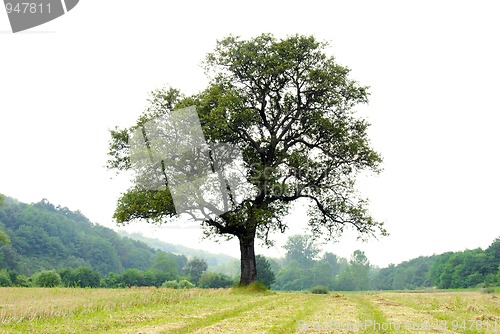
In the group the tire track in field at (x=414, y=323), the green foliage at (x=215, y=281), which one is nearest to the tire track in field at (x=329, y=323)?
the tire track in field at (x=414, y=323)

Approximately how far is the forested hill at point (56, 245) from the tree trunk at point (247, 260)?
303 ft

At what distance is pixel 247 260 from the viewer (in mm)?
33781

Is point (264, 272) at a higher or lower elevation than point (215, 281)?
higher

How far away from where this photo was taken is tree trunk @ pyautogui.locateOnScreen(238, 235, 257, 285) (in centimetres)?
3350

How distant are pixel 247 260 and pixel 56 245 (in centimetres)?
10924

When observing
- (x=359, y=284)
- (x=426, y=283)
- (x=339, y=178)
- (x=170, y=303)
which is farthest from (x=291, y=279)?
(x=170, y=303)

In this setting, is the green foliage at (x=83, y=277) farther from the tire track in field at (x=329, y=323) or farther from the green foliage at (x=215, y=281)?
the tire track in field at (x=329, y=323)

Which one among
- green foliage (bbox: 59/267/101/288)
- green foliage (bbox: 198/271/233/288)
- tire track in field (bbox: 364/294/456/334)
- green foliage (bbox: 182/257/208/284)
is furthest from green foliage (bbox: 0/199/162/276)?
tire track in field (bbox: 364/294/456/334)

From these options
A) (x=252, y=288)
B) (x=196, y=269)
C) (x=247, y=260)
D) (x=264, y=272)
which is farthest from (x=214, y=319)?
(x=196, y=269)

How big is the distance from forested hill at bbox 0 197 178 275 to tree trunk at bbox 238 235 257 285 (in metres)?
92.4

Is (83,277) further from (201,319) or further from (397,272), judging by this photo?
(397,272)

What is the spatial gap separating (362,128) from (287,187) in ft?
23.9

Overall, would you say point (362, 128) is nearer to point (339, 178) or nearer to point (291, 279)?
point (339, 178)

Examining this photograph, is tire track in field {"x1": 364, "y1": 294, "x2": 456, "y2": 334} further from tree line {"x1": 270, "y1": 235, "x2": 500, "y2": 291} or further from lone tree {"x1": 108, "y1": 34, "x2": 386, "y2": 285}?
tree line {"x1": 270, "y1": 235, "x2": 500, "y2": 291}
